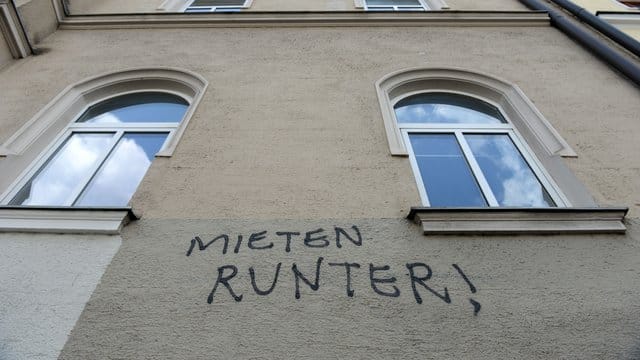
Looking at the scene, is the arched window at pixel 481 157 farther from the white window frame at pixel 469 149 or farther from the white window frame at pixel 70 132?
the white window frame at pixel 70 132

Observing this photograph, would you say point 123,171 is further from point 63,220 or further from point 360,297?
point 360,297

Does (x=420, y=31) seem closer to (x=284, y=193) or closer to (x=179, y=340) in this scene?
(x=284, y=193)

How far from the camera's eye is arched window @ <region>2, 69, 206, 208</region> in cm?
382

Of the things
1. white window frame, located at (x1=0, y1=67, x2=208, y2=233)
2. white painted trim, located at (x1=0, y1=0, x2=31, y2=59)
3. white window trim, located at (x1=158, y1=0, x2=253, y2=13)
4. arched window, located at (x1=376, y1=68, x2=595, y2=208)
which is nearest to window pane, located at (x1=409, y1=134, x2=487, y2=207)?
arched window, located at (x1=376, y1=68, x2=595, y2=208)

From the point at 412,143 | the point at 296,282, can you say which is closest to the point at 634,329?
the point at 296,282

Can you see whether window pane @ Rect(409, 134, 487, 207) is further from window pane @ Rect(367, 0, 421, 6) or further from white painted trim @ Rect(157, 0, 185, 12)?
white painted trim @ Rect(157, 0, 185, 12)

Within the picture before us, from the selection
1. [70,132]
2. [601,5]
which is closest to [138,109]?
[70,132]

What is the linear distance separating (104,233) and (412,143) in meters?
3.14

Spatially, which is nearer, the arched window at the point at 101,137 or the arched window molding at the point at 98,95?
the arched window at the point at 101,137

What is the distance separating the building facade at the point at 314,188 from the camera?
8.16 feet

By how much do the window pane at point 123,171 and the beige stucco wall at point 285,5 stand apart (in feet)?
13.6

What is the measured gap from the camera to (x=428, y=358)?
230 cm

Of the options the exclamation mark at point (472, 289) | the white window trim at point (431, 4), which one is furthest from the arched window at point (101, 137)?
the white window trim at point (431, 4)

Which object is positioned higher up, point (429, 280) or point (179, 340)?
point (429, 280)
